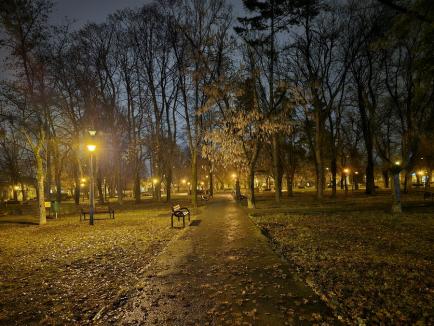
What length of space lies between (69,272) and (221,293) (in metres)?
3.78

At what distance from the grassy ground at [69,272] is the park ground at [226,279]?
0.02 metres

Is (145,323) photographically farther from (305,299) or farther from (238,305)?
(305,299)

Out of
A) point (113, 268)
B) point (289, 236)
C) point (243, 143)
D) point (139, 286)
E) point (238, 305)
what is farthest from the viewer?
point (243, 143)

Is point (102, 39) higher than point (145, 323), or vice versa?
point (102, 39)

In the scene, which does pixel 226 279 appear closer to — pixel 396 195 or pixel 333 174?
pixel 396 195

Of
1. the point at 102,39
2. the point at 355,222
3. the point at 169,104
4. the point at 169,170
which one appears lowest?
the point at 355,222

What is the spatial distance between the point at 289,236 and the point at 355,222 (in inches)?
163

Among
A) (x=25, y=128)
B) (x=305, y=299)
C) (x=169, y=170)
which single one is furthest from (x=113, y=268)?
(x=169, y=170)

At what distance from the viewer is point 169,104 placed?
2911 cm

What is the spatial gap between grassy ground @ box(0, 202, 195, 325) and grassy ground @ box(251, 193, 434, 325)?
358 cm

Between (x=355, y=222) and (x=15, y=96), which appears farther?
(x=15, y=96)

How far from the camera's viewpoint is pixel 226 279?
6016 mm

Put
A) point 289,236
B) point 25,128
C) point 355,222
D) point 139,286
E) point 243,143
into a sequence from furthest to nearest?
point 243,143, point 25,128, point 355,222, point 289,236, point 139,286

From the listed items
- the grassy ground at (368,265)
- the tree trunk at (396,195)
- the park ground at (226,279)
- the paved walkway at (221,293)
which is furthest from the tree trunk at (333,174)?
the paved walkway at (221,293)
